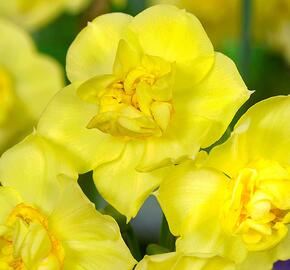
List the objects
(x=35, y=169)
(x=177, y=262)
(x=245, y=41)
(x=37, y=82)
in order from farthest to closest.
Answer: (x=37, y=82), (x=245, y=41), (x=35, y=169), (x=177, y=262)

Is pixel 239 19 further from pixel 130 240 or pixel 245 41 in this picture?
pixel 130 240

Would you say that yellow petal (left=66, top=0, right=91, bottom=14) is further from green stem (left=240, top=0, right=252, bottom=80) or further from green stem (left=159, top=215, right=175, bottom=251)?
green stem (left=159, top=215, right=175, bottom=251)

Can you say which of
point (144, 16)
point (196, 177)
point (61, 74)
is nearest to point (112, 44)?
point (144, 16)

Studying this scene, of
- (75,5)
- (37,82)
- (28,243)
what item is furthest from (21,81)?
(28,243)

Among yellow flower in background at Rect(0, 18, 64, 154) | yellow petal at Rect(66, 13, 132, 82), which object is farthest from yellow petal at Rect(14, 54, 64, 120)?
yellow petal at Rect(66, 13, 132, 82)

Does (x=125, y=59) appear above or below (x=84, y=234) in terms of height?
above

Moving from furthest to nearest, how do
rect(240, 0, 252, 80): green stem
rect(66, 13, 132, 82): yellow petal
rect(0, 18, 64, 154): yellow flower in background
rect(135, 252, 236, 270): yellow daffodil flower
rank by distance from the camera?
1. rect(0, 18, 64, 154): yellow flower in background
2. rect(240, 0, 252, 80): green stem
3. rect(66, 13, 132, 82): yellow petal
4. rect(135, 252, 236, 270): yellow daffodil flower

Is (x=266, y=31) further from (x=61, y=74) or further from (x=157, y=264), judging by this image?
(x=157, y=264)

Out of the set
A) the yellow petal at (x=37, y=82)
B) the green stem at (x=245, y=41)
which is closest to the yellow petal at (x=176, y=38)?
the green stem at (x=245, y=41)
